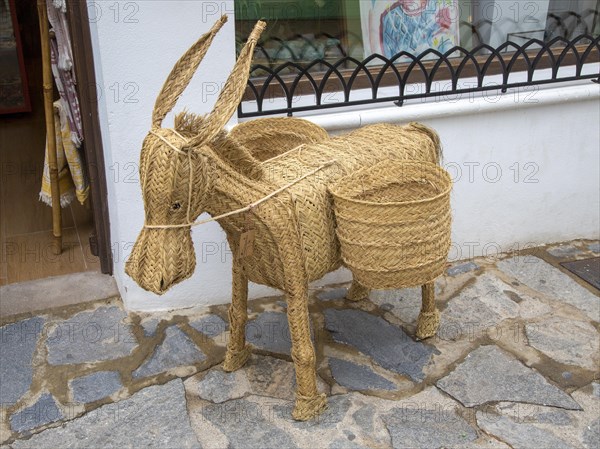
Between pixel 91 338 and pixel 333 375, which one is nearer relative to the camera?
pixel 333 375

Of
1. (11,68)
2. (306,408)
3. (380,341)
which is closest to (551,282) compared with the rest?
(380,341)

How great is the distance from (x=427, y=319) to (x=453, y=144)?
1.30 metres

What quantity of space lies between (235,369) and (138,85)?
65.4 inches

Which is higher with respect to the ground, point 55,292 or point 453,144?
point 453,144

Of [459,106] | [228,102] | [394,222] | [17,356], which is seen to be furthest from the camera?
[459,106]

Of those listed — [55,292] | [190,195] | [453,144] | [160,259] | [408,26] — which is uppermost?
[408,26]

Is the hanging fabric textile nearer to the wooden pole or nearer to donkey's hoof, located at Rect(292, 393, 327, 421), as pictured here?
the wooden pole

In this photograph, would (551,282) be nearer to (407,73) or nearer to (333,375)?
(407,73)

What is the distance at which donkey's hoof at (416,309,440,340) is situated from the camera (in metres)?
4.09

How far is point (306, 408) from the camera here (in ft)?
11.3

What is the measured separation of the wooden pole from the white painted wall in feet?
2.19

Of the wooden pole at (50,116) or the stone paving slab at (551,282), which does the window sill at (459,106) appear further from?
the wooden pole at (50,116)

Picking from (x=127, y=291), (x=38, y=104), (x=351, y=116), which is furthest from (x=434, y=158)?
(x=38, y=104)

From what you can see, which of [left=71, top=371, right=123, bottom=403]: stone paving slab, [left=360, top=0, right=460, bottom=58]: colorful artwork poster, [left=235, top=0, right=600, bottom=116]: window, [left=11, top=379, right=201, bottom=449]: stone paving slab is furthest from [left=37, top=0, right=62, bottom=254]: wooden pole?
[left=360, top=0, right=460, bottom=58]: colorful artwork poster
